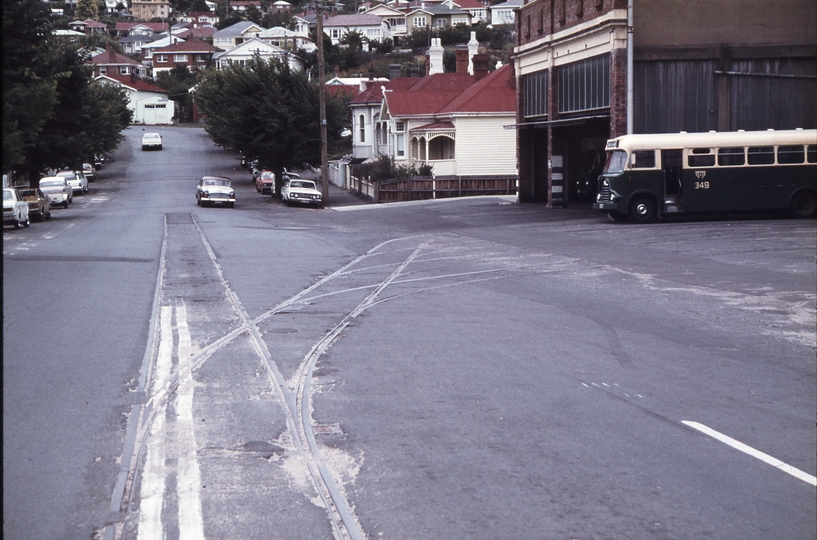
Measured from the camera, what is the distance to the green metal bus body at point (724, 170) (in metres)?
28.8

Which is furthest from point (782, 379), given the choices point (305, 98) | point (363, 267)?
point (305, 98)

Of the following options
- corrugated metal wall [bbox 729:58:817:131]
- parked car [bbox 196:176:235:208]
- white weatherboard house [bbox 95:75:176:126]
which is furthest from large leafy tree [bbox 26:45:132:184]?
white weatherboard house [bbox 95:75:176:126]

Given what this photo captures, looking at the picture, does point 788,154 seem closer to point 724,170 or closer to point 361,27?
point 724,170

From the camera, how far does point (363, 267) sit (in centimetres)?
2067

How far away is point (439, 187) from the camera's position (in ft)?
167

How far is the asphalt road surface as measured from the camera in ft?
19.6

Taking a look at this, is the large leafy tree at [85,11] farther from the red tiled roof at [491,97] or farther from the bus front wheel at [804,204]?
the bus front wheel at [804,204]

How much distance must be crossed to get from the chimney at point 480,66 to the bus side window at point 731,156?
33374 mm

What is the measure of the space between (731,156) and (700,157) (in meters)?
0.94

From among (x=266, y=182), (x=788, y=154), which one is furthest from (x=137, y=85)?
(x=788, y=154)

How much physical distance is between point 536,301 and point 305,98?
41.1m

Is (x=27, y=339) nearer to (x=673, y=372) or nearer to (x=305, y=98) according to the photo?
(x=673, y=372)

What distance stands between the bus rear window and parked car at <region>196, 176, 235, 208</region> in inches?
1040

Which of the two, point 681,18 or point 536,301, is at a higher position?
point 681,18
